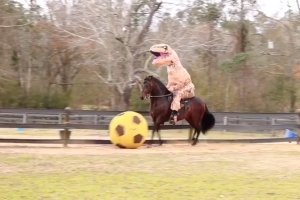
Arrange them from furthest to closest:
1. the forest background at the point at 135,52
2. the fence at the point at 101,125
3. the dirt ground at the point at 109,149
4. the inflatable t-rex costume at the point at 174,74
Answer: the forest background at the point at 135,52, the inflatable t-rex costume at the point at 174,74, the fence at the point at 101,125, the dirt ground at the point at 109,149

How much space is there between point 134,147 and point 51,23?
20.5 m

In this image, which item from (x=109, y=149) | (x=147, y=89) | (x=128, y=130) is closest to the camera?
(x=128, y=130)

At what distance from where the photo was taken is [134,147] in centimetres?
1207

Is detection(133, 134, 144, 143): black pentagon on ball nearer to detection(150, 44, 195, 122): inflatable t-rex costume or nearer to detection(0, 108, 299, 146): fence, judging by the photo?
detection(0, 108, 299, 146): fence

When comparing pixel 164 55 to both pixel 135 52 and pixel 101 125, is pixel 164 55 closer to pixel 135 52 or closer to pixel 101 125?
pixel 101 125

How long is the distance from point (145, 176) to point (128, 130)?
406 cm

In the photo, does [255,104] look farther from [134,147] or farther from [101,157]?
[101,157]

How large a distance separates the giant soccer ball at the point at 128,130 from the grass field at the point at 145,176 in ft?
2.39

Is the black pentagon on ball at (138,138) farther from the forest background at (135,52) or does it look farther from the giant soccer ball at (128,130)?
the forest background at (135,52)

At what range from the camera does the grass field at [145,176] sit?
632cm

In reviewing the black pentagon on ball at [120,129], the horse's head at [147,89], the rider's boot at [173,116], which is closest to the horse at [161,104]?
the horse's head at [147,89]

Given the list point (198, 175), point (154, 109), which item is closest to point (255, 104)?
point (154, 109)

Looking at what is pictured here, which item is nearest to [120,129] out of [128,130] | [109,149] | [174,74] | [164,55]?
[128,130]

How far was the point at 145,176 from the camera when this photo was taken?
7.67 m
